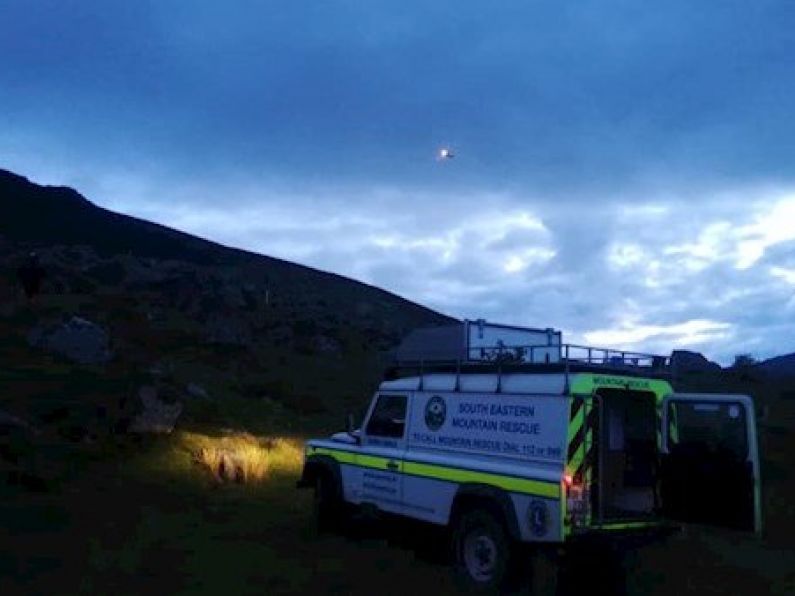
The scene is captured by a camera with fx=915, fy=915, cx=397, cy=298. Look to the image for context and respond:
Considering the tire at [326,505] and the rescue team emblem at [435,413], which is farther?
the tire at [326,505]

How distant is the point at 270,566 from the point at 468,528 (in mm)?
2725

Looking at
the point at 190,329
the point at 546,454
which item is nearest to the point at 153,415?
the point at 546,454

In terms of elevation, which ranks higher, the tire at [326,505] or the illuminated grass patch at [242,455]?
the illuminated grass patch at [242,455]

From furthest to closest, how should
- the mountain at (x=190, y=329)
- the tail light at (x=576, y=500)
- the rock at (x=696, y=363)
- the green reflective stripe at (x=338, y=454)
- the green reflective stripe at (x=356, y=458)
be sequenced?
the rock at (x=696, y=363) → the mountain at (x=190, y=329) → the green reflective stripe at (x=338, y=454) → the green reflective stripe at (x=356, y=458) → the tail light at (x=576, y=500)

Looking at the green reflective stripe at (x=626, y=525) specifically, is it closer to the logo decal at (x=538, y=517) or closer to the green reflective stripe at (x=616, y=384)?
the logo decal at (x=538, y=517)

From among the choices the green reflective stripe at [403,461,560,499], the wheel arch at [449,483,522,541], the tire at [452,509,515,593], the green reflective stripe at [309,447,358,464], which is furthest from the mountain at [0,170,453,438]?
the tire at [452,509,515,593]

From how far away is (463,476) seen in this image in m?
11.0

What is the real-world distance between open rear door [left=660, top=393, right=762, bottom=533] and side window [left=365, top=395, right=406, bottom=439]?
362cm

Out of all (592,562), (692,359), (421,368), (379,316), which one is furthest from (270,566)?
(379,316)

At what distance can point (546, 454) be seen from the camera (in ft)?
33.3

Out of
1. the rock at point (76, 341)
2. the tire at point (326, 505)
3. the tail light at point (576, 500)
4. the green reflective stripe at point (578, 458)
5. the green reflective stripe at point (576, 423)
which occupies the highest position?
the rock at point (76, 341)

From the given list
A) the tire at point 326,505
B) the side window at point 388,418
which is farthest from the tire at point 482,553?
the tire at point 326,505

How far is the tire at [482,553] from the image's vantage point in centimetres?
1028

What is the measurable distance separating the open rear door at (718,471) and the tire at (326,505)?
504 centimetres
